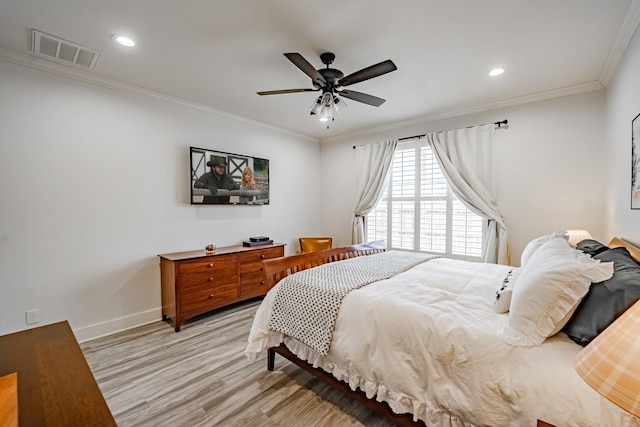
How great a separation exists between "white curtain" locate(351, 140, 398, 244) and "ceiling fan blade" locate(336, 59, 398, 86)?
7.29ft

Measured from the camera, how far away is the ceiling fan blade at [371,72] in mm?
2031

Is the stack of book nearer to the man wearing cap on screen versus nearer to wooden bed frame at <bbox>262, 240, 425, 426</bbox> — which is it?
the man wearing cap on screen


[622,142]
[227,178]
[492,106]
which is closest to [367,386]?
[622,142]

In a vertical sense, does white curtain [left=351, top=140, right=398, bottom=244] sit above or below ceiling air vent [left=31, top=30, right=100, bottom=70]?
below

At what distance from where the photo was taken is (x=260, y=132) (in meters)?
4.32

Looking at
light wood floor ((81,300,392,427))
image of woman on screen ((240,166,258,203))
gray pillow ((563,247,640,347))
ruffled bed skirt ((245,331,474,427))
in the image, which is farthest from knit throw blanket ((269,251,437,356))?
image of woman on screen ((240,166,258,203))

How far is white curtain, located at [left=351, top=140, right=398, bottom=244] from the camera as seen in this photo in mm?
4406

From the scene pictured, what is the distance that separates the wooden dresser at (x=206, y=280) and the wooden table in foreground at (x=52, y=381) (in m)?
1.63

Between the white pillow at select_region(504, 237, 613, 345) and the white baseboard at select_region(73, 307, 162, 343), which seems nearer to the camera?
the white pillow at select_region(504, 237, 613, 345)

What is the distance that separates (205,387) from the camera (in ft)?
6.72

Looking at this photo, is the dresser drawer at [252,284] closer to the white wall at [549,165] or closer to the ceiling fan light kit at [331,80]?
the ceiling fan light kit at [331,80]

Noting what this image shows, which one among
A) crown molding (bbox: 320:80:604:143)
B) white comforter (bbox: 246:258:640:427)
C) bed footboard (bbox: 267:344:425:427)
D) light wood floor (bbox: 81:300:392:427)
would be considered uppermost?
crown molding (bbox: 320:80:604:143)

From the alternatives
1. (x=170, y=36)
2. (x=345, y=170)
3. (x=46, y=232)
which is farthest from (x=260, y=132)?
(x=46, y=232)

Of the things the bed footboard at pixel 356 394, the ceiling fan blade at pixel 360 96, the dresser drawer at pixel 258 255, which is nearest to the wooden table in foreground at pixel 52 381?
the bed footboard at pixel 356 394
